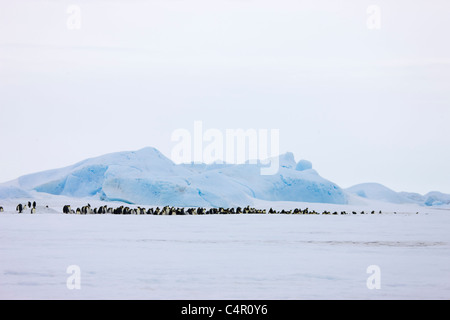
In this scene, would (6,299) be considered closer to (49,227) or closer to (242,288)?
(242,288)

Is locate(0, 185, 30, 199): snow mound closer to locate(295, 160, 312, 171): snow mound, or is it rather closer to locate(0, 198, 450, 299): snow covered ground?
locate(0, 198, 450, 299): snow covered ground

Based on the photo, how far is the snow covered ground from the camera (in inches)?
201

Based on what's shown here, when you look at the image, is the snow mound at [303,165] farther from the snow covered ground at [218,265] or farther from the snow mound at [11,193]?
the snow covered ground at [218,265]

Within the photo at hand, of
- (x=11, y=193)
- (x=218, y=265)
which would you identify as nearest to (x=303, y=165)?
(x=11, y=193)

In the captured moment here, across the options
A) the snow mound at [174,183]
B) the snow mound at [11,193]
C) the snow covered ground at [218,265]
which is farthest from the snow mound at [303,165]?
the snow covered ground at [218,265]

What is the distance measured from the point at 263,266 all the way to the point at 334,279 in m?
1.01

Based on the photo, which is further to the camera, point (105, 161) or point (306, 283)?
point (105, 161)

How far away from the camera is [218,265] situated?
6609 millimetres

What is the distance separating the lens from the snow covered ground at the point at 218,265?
5.11 meters

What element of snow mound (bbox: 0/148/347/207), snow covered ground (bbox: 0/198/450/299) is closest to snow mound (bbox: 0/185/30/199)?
snow mound (bbox: 0/148/347/207)

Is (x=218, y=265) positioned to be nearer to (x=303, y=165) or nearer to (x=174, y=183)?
(x=174, y=183)

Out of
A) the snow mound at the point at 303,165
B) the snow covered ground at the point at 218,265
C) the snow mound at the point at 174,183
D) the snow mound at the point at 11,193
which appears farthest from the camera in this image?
the snow mound at the point at 303,165

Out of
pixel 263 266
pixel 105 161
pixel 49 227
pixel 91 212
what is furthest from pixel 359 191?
pixel 263 266
